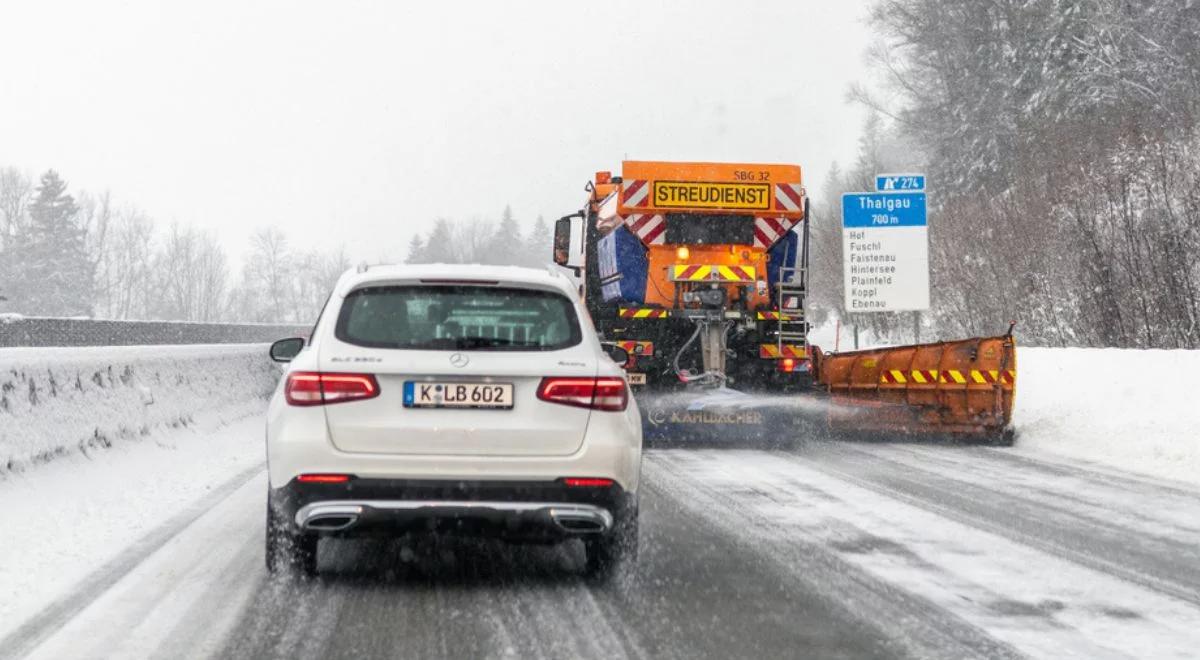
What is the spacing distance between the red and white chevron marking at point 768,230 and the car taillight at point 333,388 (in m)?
8.58

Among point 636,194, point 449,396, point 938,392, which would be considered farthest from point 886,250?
point 449,396

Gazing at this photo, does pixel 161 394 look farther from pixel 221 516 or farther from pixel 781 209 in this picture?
pixel 781 209

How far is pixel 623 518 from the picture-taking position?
564 cm

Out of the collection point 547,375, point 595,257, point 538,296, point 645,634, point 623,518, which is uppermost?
point 595,257

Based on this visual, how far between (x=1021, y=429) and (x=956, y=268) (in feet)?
43.1

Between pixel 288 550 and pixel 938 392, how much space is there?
9.60 meters

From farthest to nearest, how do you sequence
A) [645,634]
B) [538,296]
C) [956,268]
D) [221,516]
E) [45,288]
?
[45,288] → [956,268] → [221,516] → [538,296] → [645,634]

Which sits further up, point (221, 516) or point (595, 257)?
point (595, 257)

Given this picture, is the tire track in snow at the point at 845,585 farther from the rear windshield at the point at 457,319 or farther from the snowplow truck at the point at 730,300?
the snowplow truck at the point at 730,300

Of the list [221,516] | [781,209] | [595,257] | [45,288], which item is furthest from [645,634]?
[45,288]

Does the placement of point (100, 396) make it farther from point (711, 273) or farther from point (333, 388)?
point (711, 273)

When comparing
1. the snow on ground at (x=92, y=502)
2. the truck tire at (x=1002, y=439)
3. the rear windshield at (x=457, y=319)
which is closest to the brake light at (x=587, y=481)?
the rear windshield at (x=457, y=319)

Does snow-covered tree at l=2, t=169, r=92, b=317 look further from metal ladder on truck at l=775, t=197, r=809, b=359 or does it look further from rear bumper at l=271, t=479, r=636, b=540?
rear bumper at l=271, t=479, r=636, b=540

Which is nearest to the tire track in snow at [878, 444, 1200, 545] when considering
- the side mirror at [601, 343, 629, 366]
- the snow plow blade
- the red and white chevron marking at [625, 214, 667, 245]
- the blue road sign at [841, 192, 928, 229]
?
the snow plow blade
